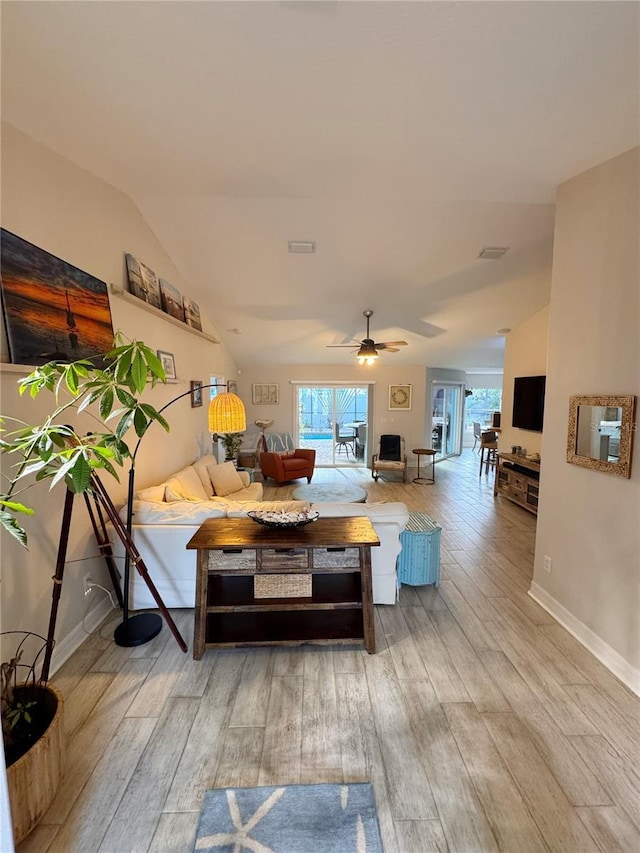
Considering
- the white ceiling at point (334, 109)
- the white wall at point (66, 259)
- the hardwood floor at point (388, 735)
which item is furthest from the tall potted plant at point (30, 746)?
the white ceiling at point (334, 109)

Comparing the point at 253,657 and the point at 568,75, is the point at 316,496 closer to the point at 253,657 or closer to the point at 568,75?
the point at 253,657

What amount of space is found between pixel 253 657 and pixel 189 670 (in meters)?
0.38

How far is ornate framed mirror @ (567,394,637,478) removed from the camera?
6.89 feet

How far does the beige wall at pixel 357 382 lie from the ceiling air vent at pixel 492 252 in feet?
13.5

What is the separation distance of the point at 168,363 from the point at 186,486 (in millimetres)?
1322

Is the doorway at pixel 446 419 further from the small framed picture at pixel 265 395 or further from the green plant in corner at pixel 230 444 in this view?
the green plant in corner at pixel 230 444

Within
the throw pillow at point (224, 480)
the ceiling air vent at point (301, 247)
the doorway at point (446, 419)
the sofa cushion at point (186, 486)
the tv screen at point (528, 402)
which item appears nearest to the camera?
the sofa cushion at point (186, 486)

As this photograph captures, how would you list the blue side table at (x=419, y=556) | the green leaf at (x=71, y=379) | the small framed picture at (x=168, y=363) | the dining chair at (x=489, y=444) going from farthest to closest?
the dining chair at (x=489, y=444)
the small framed picture at (x=168, y=363)
the blue side table at (x=419, y=556)
the green leaf at (x=71, y=379)

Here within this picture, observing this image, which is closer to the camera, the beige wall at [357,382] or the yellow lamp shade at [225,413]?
the yellow lamp shade at [225,413]

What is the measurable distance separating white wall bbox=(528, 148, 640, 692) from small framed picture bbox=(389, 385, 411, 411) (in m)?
5.22

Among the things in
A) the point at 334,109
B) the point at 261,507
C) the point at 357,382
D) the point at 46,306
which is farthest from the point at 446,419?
the point at 46,306

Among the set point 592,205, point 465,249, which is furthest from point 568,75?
point 465,249

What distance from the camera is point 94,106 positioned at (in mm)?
1818

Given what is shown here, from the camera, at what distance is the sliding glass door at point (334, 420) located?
8203mm
